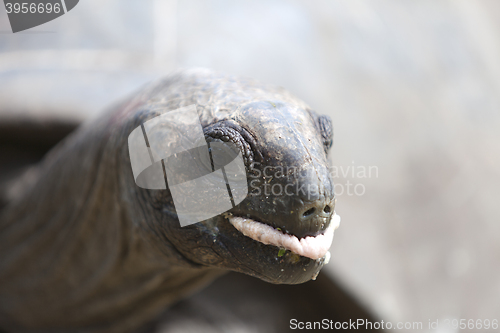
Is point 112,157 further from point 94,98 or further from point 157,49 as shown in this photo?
point 157,49

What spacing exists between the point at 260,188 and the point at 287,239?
0.42 feet

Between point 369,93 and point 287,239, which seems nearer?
point 287,239

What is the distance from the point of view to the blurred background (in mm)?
1915

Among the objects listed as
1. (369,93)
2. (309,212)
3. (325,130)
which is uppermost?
(325,130)

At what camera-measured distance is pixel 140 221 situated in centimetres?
117

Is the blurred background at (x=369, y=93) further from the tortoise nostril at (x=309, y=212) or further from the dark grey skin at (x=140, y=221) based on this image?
the tortoise nostril at (x=309, y=212)

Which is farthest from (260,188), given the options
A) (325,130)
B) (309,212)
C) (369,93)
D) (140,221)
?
(369,93)

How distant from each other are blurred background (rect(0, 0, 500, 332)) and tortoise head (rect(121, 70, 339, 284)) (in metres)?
1.01

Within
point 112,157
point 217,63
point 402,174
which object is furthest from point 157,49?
point 402,174

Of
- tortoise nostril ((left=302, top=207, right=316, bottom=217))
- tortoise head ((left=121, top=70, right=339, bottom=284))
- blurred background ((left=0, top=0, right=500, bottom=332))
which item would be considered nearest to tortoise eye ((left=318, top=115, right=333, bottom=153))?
tortoise head ((left=121, top=70, right=339, bottom=284))

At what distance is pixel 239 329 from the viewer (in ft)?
7.29

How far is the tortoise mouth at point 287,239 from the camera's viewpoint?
0.84 m

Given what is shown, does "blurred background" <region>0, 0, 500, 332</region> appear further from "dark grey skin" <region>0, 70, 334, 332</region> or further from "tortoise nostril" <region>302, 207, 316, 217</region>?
"tortoise nostril" <region>302, 207, 316, 217</region>

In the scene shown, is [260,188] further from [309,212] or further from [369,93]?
[369,93]
